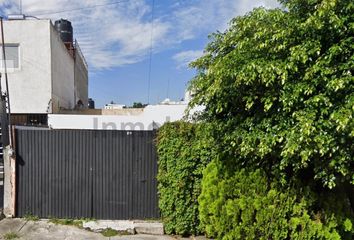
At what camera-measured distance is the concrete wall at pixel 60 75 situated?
1660 cm

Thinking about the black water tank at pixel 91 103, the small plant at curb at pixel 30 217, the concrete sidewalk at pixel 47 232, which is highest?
the black water tank at pixel 91 103

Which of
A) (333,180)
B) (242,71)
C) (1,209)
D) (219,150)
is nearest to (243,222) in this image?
(219,150)

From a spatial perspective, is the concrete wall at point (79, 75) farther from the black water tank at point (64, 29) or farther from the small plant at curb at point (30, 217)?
the small plant at curb at point (30, 217)

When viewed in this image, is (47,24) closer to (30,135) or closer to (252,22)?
(30,135)

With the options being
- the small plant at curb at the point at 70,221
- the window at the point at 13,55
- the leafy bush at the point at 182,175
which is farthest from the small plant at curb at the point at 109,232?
the window at the point at 13,55

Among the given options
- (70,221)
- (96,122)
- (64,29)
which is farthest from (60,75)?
(70,221)

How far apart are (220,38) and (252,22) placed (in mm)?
746

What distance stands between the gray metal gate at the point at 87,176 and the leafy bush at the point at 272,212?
266 cm

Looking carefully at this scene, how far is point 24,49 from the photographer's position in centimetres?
1583

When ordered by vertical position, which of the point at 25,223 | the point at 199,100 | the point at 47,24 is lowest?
the point at 25,223

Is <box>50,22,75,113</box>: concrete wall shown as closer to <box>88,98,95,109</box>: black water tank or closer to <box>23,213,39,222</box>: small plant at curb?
<box>23,213,39,222</box>: small plant at curb

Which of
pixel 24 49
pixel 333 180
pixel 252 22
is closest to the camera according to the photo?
pixel 333 180

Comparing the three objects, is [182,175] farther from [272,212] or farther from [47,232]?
[47,232]

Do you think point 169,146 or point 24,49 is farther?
point 24,49
